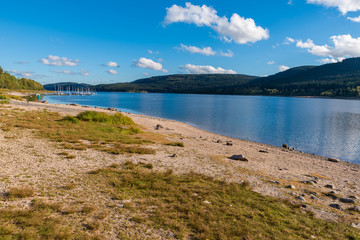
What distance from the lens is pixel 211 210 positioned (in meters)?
8.55

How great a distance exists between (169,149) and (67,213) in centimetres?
1269

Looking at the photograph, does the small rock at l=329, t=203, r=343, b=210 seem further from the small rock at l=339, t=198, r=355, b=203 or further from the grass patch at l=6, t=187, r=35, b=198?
the grass patch at l=6, t=187, r=35, b=198

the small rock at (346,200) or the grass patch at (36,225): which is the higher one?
the grass patch at (36,225)

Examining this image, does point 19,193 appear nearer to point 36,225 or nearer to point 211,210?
point 36,225

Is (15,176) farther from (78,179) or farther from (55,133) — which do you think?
(55,133)

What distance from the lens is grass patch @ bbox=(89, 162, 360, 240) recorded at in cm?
725

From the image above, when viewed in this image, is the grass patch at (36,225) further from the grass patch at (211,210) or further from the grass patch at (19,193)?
the grass patch at (211,210)

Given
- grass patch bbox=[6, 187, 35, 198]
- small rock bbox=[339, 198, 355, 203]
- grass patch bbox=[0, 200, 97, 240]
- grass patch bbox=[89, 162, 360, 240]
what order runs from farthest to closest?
small rock bbox=[339, 198, 355, 203] → grass patch bbox=[6, 187, 35, 198] → grass patch bbox=[89, 162, 360, 240] → grass patch bbox=[0, 200, 97, 240]

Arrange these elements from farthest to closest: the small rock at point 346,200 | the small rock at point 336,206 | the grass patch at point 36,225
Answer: the small rock at point 346,200
the small rock at point 336,206
the grass patch at point 36,225

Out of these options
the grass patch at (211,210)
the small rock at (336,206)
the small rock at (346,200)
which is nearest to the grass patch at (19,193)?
the grass patch at (211,210)

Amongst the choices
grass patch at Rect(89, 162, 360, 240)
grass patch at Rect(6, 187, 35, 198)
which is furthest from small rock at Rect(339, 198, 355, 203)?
grass patch at Rect(6, 187, 35, 198)

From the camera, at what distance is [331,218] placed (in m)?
9.02

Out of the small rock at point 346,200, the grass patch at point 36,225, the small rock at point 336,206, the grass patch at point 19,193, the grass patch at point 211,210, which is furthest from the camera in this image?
the small rock at point 346,200

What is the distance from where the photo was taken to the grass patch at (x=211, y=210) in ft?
23.8
